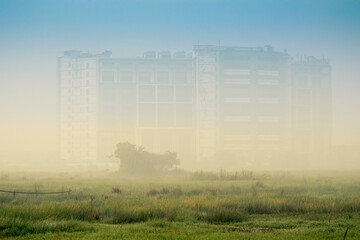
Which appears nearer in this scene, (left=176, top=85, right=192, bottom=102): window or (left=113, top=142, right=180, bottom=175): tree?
(left=113, top=142, right=180, bottom=175): tree

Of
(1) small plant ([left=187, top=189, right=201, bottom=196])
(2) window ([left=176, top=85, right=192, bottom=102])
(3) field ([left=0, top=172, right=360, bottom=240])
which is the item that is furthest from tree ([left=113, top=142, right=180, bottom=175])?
(2) window ([left=176, top=85, right=192, bottom=102])

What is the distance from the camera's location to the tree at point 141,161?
56.8 meters

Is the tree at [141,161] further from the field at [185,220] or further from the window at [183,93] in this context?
the window at [183,93]

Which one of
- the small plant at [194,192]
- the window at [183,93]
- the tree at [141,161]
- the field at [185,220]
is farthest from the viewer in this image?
the window at [183,93]

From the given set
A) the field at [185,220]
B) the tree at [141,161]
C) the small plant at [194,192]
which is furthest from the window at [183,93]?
the field at [185,220]

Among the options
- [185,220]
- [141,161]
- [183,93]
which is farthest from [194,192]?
[183,93]

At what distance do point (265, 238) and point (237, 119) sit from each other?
9430 centimetres

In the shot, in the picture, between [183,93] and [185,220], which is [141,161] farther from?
[183,93]

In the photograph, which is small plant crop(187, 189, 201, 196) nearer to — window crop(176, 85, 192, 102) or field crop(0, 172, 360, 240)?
field crop(0, 172, 360, 240)

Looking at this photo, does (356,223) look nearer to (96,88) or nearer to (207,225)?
(207,225)

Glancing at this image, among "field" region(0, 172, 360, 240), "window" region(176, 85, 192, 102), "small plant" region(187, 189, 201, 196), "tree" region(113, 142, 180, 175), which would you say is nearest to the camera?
"field" region(0, 172, 360, 240)

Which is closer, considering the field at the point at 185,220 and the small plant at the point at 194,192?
the field at the point at 185,220

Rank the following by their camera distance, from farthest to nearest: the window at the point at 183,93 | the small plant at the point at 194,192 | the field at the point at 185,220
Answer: the window at the point at 183,93 → the small plant at the point at 194,192 → the field at the point at 185,220

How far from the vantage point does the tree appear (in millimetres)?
56844
